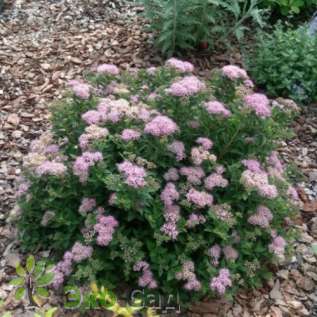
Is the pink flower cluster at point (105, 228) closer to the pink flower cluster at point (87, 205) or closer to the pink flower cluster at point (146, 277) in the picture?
the pink flower cluster at point (87, 205)

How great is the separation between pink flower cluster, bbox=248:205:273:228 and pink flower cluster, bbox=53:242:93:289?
2.73 ft

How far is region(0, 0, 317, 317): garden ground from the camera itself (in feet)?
9.55

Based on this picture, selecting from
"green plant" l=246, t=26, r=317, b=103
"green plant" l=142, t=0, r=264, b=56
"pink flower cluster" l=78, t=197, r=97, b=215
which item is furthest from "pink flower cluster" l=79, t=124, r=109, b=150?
"green plant" l=246, t=26, r=317, b=103

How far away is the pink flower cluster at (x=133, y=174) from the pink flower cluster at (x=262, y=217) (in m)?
0.65

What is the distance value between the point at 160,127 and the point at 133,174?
11.1 inches

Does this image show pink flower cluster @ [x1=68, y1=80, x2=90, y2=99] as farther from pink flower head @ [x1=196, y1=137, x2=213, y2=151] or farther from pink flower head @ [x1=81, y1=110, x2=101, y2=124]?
pink flower head @ [x1=196, y1=137, x2=213, y2=151]

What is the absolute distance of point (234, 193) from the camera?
2664 mm

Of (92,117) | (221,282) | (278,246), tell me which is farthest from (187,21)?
(221,282)

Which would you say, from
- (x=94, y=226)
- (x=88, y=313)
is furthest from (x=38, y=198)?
(x=88, y=313)

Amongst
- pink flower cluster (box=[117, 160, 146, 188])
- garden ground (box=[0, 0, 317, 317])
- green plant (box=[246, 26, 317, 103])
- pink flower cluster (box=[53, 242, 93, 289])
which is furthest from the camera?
green plant (box=[246, 26, 317, 103])

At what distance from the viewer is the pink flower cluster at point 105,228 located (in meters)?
2.44

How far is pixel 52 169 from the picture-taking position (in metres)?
2.59

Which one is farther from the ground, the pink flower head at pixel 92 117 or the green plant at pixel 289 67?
the pink flower head at pixel 92 117

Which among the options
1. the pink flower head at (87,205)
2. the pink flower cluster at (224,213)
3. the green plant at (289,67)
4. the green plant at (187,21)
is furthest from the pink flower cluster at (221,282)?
the green plant at (187,21)
